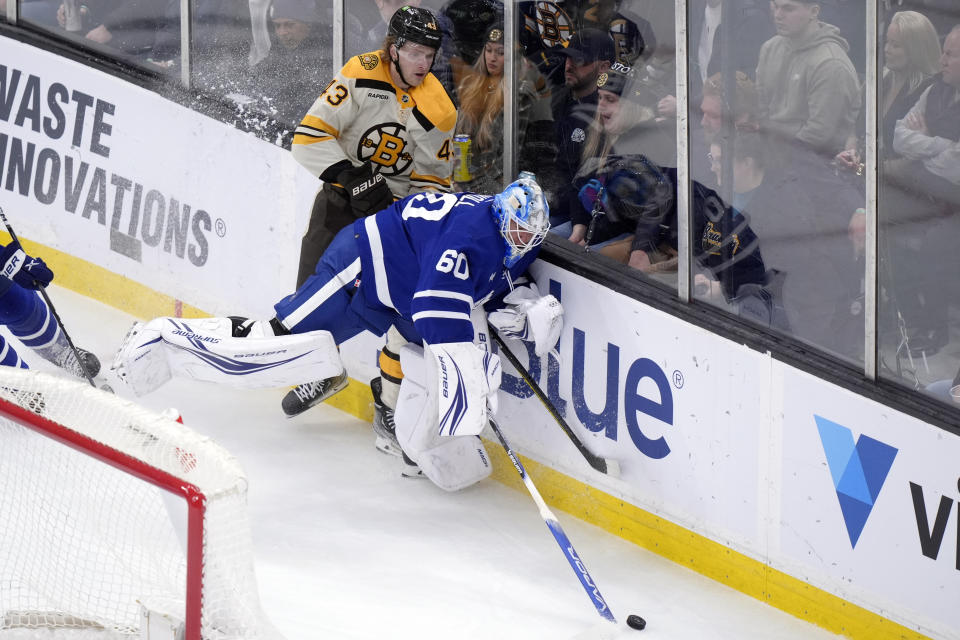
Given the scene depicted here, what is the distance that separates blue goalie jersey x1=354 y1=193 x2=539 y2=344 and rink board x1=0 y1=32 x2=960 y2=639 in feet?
1.04

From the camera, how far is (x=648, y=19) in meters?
3.54

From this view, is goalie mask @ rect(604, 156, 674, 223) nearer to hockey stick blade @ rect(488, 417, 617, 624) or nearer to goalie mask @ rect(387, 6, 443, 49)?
goalie mask @ rect(387, 6, 443, 49)

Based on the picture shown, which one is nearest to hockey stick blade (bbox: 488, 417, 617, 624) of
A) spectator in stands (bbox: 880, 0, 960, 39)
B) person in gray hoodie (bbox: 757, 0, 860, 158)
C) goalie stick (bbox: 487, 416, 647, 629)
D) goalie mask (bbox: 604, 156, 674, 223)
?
goalie stick (bbox: 487, 416, 647, 629)

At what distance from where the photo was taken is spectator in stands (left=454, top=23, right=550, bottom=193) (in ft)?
12.8

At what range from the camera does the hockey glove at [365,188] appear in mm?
3961

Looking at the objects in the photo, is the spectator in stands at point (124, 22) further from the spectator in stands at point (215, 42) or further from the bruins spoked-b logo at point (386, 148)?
the bruins spoked-b logo at point (386, 148)

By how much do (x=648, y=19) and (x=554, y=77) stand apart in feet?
1.23

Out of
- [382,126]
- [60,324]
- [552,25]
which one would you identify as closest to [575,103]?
[552,25]

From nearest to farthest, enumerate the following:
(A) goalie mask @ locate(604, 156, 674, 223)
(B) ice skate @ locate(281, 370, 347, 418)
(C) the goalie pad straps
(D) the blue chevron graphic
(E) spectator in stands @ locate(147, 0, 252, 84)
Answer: (D) the blue chevron graphic → (A) goalie mask @ locate(604, 156, 674, 223) → (C) the goalie pad straps → (B) ice skate @ locate(281, 370, 347, 418) → (E) spectator in stands @ locate(147, 0, 252, 84)

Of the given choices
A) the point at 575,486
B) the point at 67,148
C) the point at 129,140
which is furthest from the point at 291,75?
the point at 575,486

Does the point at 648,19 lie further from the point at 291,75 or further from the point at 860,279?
the point at 291,75

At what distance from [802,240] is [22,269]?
2.40 m

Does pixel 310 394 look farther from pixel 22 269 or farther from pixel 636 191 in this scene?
pixel 636 191

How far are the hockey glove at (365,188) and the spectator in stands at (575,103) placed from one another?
0.51 meters
